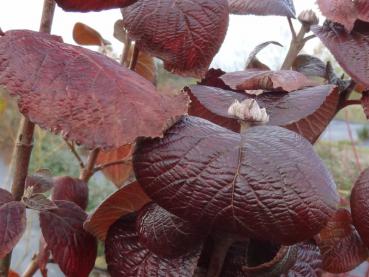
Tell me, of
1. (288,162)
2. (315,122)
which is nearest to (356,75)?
(315,122)

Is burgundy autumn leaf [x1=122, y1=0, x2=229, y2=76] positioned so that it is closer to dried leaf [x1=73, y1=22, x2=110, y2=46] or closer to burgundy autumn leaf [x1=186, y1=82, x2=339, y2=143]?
burgundy autumn leaf [x1=186, y1=82, x2=339, y2=143]

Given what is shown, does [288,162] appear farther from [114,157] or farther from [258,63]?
[114,157]

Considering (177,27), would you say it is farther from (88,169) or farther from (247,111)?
(88,169)

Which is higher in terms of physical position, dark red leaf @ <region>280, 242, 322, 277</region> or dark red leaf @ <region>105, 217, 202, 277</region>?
dark red leaf @ <region>280, 242, 322, 277</region>

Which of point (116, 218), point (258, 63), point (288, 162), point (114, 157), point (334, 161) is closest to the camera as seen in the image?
point (288, 162)

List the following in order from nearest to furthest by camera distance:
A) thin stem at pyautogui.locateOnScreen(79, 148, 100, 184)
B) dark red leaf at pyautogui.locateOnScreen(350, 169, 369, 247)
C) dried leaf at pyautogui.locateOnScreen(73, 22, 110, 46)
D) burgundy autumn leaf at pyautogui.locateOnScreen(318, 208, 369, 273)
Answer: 1. dark red leaf at pyautogui.locateOnScreen(350, 169, 369, 247)
2. burgundy autumn leaf at pyautogui.locateOnScreen(318, 208, 369, 273)
3. thin stem at pyautogui.locateOnScreen(79, 148, 100, 184)
4. dried leaf at pyautogui.locateOnScreen(73, 22, 110, 46)

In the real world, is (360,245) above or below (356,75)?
below

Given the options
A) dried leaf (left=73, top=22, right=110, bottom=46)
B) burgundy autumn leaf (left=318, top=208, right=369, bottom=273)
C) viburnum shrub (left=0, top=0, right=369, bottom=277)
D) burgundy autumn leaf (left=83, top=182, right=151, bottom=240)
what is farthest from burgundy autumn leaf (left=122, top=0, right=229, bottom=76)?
dried leaf (left=73, top=22, right=110, bottom=46)
